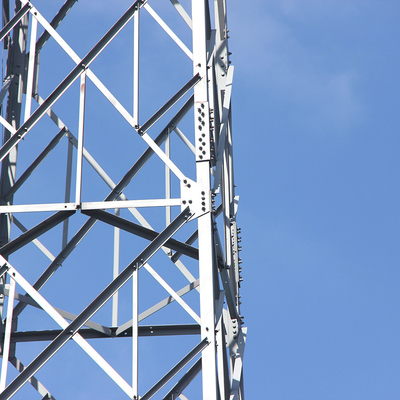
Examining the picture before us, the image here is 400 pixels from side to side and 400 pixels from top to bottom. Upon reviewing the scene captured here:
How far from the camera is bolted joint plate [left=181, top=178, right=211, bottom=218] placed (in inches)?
418

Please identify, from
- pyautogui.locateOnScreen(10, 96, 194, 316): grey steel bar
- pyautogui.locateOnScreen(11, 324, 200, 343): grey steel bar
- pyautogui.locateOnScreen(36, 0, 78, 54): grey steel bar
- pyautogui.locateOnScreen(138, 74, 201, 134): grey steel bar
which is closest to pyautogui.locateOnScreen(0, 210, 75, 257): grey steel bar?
pyautogui.locateOnScreen(10, 96, 194, 316): grey steel bar

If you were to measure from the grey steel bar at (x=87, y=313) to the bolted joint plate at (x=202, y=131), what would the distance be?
37.1 inches

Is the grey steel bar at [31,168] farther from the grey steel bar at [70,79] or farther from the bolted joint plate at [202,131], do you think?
the bolted joint plate at [202,131]

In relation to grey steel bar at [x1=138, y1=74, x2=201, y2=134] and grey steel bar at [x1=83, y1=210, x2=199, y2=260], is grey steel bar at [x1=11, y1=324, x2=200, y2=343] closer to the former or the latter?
grey steel bar at [x1=83, y1=210, x2=199, y2=260]

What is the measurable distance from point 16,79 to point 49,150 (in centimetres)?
214

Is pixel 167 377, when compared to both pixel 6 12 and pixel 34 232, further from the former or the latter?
pixel 6 12

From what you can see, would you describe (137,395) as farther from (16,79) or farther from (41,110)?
(16,79)

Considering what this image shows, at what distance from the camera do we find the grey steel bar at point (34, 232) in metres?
11.4

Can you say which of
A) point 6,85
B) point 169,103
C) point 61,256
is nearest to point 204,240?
point 169,103

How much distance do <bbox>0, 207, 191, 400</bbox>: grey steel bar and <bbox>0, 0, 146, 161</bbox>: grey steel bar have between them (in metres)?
3.15

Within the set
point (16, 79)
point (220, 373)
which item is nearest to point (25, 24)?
point (16, 79)

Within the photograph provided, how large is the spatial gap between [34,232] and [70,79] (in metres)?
2.69

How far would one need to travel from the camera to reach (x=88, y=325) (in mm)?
14094

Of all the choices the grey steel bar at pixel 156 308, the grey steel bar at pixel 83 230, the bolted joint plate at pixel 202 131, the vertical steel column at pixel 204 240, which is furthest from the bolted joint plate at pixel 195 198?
the grey steel bar at pixel 156 308
